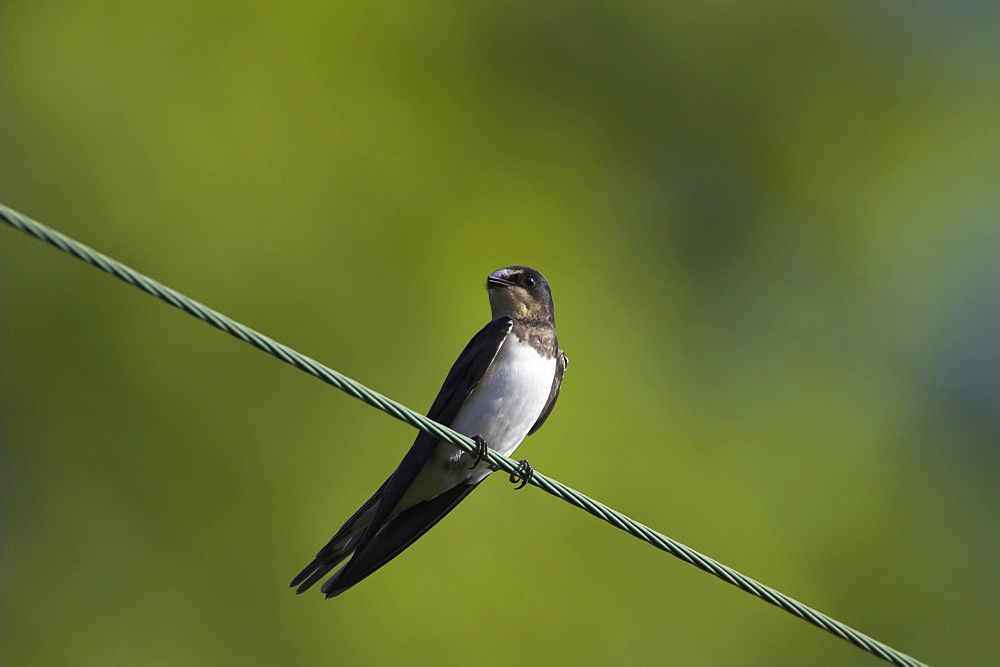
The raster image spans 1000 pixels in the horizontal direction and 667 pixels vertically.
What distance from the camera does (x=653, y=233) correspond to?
13.0 metres

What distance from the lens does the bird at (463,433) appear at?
4.81m

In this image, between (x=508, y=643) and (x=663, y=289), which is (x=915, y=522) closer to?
(x=663, y=289)

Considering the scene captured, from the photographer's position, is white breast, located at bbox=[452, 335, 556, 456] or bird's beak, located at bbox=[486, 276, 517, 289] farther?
bird's beak, located at bbox=[486, 276, 517, 289]

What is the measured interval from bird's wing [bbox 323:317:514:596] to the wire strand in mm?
1043

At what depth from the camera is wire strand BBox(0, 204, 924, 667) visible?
2.26 metres

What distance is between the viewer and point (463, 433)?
16.0ft

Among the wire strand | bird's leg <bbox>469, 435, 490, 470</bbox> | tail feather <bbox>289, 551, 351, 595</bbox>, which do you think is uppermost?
the wire strand

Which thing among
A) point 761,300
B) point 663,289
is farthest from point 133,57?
point 761,300

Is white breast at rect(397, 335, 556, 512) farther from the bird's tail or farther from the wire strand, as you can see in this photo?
the wire strand

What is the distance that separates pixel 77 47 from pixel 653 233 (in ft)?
21.7

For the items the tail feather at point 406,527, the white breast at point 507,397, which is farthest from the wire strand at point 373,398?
the tail feather at point 406,527

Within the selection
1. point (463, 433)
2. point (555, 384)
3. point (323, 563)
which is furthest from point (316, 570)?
point (555, 384)

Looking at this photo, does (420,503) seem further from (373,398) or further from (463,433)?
(373,398)

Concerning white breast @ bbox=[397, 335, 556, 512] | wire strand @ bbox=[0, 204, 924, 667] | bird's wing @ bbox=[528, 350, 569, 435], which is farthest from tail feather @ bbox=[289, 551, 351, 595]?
wire strand @ bbox=[0, 204, 924, 667]
